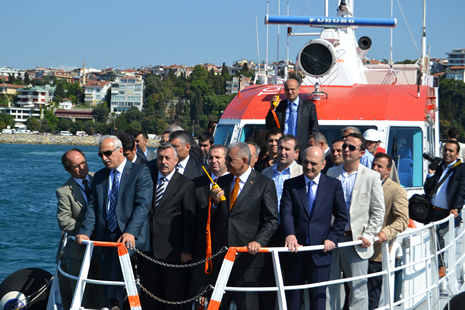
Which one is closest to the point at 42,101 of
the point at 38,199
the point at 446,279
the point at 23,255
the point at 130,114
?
the point at 130,114

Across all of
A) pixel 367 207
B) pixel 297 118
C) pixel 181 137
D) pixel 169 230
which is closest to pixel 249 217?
pixel 169 230

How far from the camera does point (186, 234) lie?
199 inches

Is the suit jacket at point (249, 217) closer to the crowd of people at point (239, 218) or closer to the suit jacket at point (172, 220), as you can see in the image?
the crowd of people at point (239, 218)

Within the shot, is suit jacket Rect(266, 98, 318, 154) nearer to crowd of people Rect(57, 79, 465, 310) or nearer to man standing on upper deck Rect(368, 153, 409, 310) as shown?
crowd of people Rect(57, 79, 465, 310)

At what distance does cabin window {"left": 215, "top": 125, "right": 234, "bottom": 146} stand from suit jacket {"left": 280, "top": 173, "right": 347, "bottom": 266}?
4.06m

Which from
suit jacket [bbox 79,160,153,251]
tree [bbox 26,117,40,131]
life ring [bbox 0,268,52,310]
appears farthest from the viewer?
tree [bbox 26,117,40,131]

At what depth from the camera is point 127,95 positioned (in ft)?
619

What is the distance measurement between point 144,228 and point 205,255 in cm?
62

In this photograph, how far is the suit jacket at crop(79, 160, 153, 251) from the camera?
500 cm

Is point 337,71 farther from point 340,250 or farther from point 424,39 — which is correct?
point 340,250

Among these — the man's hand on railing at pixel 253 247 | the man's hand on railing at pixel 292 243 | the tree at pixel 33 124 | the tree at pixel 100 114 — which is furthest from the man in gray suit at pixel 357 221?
the tree at pixel 100 114

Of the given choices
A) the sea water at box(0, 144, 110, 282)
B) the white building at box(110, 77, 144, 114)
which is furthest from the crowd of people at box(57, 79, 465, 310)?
the white building at box(110, 77, 144, 114)

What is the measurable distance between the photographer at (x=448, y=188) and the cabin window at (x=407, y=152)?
37.6 inches

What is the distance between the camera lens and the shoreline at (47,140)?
137163 mm
